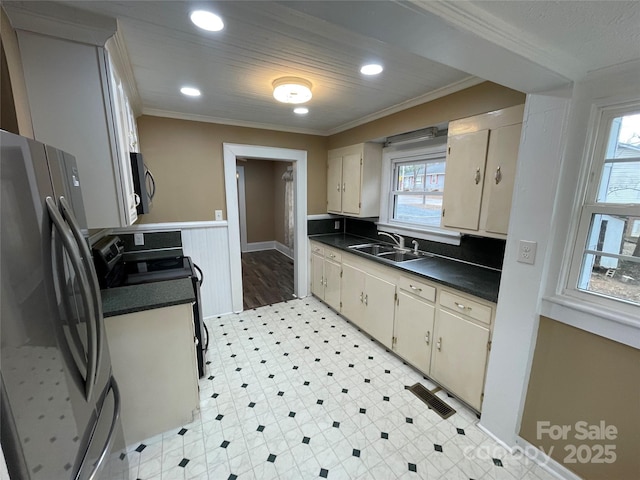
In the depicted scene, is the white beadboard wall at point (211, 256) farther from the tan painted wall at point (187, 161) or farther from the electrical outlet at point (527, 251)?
the electrical outlet at point (527, 251)

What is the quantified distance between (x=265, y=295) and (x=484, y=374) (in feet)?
9.64

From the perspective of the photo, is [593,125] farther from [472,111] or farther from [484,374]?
[484,374]

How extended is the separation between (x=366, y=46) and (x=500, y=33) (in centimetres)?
74

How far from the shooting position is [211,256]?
3.26 metres

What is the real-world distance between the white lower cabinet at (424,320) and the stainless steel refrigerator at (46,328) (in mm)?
2019

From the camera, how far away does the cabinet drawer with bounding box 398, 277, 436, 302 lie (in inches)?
82.6

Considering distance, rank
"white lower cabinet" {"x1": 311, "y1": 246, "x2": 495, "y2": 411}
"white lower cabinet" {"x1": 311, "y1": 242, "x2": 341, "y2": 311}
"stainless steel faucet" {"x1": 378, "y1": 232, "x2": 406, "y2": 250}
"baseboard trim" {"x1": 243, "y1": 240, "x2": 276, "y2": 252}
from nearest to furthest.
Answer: "white lower cabinet" {"x1": 311, "y1": 246, "x2": 495, "y2": 411}
"stainless steel faucet" {"x1": 378, "y1": 232, "x2": 406, "y2": 250}
"white lower cabinet" {"x1": 311, "y1": 242, "x2": 341, "y2": 311}
"baseboard trim" {"x1": 243, "y1": 240, "x2": 276, "y2": 252}

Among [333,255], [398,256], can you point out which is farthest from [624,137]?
[333,255]

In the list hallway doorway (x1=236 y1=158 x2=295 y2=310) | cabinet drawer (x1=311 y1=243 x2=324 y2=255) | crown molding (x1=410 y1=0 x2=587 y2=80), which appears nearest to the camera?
crown molding (x1=410 y1=0 x2=587 y2=80)

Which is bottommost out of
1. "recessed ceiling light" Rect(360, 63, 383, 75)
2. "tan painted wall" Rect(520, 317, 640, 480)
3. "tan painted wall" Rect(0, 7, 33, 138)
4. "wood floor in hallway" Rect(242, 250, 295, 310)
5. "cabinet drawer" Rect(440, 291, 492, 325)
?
"wood floor in hallway" Rect(242, 250, 295, 310)

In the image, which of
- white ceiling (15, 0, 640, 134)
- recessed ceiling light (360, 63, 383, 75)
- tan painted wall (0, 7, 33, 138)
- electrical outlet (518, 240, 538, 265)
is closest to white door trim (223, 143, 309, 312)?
white ceiling (15, 0, 640, 134)

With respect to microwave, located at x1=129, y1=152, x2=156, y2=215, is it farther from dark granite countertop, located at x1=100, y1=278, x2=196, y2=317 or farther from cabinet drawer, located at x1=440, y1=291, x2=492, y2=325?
cabinet drawer, located at x1=440, y1=291, x2=492, y2=325

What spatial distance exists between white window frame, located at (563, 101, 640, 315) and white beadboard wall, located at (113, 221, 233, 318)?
123 inches

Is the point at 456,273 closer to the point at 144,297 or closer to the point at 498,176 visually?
the point at 498,176
